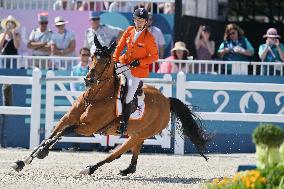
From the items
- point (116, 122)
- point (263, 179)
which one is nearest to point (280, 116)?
point (116, 122)

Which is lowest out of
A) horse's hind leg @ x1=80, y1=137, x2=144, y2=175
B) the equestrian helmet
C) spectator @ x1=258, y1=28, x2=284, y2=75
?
horse's hind leg @ x1=80, y1=137, x2=144, y2=175

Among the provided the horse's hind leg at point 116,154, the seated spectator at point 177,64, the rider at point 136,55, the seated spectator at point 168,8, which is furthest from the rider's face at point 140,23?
the seated spectator at point 168,8

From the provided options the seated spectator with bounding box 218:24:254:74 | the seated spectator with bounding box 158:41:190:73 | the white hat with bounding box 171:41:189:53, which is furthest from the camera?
the seated spectator with bounding box 218:24:254:74

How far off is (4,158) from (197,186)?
4283 mm

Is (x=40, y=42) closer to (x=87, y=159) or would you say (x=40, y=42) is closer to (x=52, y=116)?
(x=52, y=116)

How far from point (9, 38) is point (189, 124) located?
18.4ft

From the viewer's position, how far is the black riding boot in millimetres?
13625

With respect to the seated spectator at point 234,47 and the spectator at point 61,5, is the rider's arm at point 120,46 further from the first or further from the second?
the spectator at point 61,5

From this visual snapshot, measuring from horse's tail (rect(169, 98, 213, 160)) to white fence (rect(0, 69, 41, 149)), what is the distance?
373cm

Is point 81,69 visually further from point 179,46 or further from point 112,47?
point 112,47

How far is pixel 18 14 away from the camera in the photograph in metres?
19.6

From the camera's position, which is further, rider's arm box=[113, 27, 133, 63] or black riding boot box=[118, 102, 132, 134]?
rider's arm box=[113, 27, 133, 63]

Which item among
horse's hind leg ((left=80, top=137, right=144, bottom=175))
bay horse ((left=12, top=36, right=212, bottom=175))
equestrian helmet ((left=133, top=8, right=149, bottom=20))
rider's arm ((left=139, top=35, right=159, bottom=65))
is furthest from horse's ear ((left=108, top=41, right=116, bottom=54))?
horse's hind leg ((left=80, top=137, right=144, bottom=175))

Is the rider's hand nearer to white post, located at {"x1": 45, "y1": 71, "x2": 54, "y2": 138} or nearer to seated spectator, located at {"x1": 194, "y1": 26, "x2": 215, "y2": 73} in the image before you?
white post, located at {"x1": 45, "y1": 71, "x2": 54, "y2": 138}
